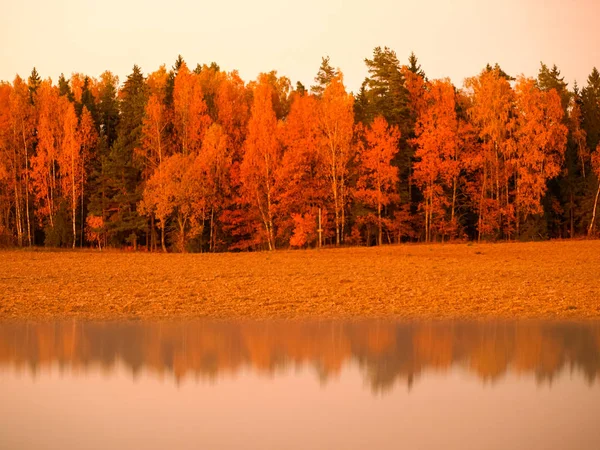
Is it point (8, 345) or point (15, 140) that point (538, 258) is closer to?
point (8, 345)

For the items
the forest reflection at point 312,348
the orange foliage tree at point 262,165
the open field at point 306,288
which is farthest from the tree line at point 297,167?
the forest reflection at point 312,348

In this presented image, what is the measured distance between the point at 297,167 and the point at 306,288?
30.2 m

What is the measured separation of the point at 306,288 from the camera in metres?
24.4

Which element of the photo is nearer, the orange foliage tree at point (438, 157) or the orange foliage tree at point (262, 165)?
the orange foliage tree at point (262, 165)

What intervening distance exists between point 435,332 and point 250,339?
13.1ft

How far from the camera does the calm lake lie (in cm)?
878

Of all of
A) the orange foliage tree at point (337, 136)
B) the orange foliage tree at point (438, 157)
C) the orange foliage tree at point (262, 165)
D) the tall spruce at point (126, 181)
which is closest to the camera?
the orange foliage tree at point (262, 165)

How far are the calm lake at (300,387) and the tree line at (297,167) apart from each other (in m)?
37.6

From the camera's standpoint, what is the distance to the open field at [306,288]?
19.0 metres

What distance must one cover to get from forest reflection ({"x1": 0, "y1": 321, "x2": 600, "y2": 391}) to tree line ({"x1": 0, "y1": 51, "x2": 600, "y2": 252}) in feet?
119

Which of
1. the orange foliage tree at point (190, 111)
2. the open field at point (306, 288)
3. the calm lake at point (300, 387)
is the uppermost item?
the orange foliage tree at point (190, 111)

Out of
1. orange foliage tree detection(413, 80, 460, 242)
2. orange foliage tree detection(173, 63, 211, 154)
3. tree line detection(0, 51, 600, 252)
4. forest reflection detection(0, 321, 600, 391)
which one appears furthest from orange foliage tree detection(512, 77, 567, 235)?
forest reflection detection(0, 321, 600, 391)

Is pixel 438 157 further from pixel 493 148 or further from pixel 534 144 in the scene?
pixel 534 144

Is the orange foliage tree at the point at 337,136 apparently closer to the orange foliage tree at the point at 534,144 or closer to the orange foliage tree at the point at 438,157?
the orange foliage tree at the point at 438,157
